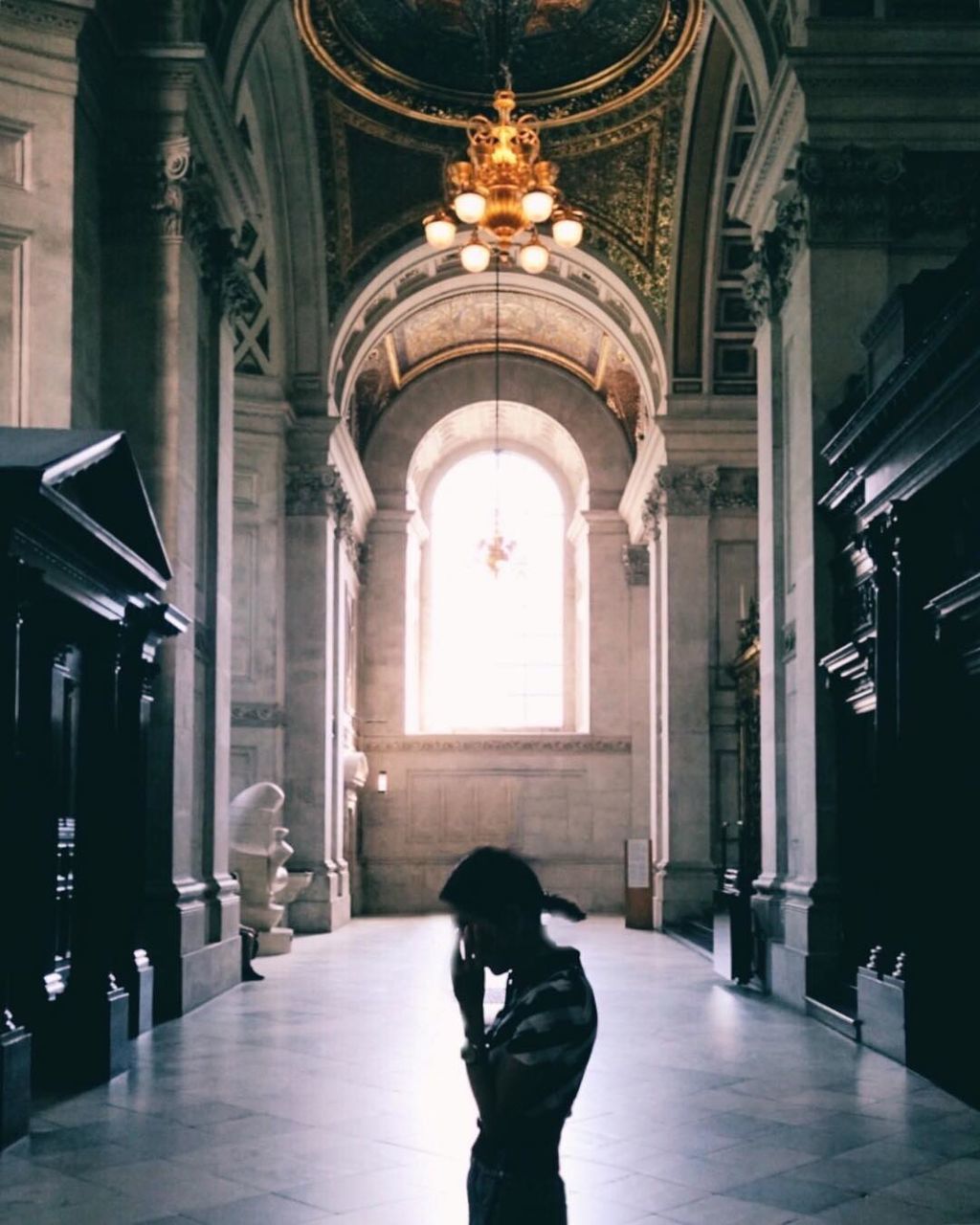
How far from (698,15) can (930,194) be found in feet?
26.0

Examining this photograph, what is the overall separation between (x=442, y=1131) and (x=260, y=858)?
11.4 meters

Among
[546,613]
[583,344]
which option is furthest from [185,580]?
[546,613]

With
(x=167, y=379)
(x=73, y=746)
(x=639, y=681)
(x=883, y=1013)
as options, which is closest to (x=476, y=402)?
(x=639, y=681)

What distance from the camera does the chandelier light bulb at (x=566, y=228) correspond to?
1647 centimetres

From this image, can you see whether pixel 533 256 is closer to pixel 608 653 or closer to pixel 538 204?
pixel 538 204

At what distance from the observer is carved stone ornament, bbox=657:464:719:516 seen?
2417cm

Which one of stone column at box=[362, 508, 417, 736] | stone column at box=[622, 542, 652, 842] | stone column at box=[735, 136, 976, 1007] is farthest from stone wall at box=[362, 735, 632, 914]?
stone column at box=[735, 136, 976, 1007]

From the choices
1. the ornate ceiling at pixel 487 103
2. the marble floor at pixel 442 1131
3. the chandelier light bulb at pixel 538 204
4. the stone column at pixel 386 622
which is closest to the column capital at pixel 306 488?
the ornate ceiling at pixel 487 103

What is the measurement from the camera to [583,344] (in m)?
30.4

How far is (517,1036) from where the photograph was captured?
329cm

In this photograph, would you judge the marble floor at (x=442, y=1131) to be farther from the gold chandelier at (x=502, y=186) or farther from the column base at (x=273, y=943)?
the gold chandelier at (x=502, y=186)

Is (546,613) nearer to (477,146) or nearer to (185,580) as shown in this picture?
(477,146)

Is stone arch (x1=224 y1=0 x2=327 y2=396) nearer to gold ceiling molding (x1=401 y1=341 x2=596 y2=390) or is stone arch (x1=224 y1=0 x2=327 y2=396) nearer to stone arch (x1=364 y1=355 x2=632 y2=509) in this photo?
stone arch (x1=364 y1=355 x2=632 y2=509)

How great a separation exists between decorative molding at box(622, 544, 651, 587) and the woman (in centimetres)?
2700
